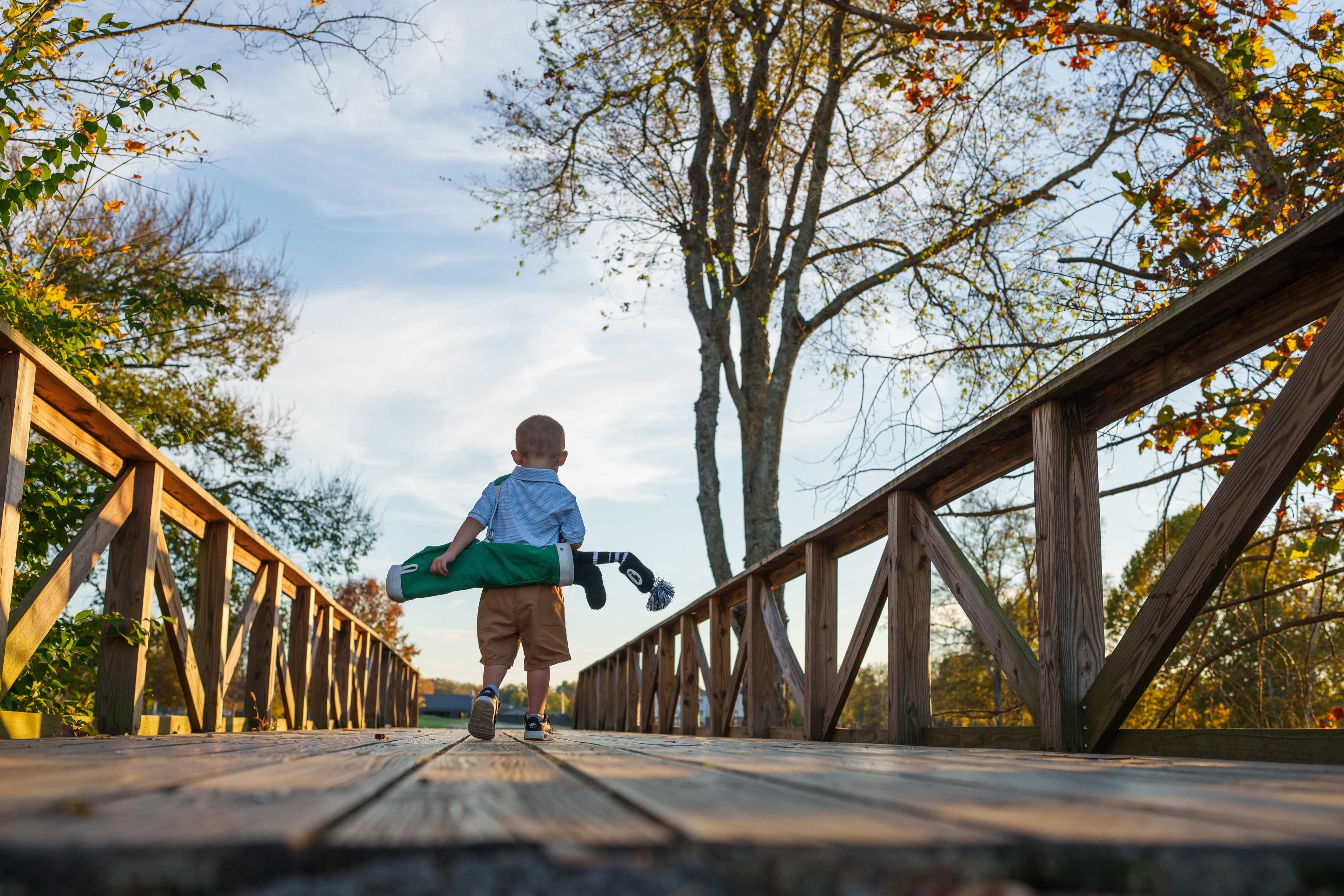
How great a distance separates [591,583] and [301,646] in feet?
11.1

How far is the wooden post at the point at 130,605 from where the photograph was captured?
3.49m

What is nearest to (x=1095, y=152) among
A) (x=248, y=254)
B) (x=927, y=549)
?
(x=927, y=549)

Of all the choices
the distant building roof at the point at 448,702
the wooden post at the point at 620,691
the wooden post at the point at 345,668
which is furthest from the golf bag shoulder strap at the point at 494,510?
the distant building roof at the point at 448,702

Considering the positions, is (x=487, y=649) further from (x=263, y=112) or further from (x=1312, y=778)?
(x=263, y=112)

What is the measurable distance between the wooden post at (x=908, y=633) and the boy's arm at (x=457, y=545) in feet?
5.55

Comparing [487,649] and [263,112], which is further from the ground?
[263,112]

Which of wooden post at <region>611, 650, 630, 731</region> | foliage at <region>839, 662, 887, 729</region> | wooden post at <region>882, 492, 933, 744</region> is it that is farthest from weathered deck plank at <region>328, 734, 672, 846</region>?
foliage at <region>839, 662, 887, 729</region>

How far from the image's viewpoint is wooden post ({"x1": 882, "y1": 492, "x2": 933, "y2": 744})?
133 inches

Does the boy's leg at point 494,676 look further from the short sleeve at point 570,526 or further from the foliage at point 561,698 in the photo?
the foliage at point 561,698

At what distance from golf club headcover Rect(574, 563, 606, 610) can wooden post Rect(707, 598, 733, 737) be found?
8.13ft

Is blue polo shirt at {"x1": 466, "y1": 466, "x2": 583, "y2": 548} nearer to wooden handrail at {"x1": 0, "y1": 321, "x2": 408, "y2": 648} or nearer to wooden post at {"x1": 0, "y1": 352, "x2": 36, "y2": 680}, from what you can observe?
wooden handrail at {"x1": 0, "y1": 321, "x2": 408, "y2": 648}

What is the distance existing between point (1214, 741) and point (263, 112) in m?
6.11

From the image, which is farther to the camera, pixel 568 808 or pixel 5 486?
pixel 5 486

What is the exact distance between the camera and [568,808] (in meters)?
0.85
